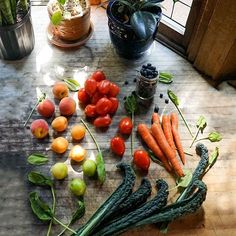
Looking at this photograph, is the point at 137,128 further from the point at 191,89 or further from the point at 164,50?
the point at 164,50

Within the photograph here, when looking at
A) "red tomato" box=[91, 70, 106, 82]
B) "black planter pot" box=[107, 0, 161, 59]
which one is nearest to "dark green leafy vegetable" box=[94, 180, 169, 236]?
"red tomato" box=[91, 70, 106, 82]

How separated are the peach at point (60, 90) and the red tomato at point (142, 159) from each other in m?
0.43

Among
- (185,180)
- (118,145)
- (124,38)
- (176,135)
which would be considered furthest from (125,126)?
(124,38)

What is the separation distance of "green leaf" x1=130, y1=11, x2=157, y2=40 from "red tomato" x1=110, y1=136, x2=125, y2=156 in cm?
45

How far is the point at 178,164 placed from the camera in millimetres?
1386

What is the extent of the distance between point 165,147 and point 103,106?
12.3 inches

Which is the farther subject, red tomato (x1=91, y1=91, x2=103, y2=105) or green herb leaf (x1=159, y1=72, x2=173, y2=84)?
green herb leaf (x1=159, y1=72, x2=173, y2=84)

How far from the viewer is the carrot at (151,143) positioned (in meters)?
1.41

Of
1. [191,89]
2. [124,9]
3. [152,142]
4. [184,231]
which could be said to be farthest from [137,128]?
[124,9]

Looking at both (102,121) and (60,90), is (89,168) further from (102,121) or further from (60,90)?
(60,90)

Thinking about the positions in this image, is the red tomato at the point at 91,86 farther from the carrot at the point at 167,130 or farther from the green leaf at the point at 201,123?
the green leaf at the point at 201,123

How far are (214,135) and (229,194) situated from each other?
10.0 inches

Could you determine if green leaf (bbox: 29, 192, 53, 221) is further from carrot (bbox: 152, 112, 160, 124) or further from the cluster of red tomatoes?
carrot (bbox: 152, 112, 160, 124)

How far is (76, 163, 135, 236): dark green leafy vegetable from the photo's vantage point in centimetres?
118
